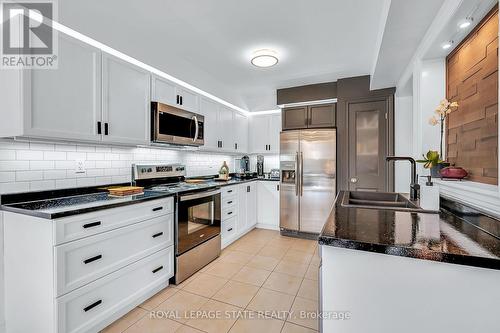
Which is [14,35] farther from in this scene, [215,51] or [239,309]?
[239,309]

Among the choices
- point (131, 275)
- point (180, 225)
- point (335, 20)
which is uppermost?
point (335, 20)

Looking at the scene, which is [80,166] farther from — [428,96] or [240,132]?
[428,96]

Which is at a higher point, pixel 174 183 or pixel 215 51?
pixel 215 51

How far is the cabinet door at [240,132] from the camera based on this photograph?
418 cm

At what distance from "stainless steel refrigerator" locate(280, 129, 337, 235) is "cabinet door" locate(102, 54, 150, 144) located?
2.20m

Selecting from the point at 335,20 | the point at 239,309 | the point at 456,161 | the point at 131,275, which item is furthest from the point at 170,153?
the point at 456,161

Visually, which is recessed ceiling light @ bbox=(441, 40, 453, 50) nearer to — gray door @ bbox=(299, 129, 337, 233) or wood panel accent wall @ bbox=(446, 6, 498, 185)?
wood panel accent wall @ bbox=(446, 6, 498, 185)

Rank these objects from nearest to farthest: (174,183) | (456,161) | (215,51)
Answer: (456,161) < (215,51) < (174,183)

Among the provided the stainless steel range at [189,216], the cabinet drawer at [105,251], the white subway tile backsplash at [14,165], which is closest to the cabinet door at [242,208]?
the stainless steel range at [189,216]

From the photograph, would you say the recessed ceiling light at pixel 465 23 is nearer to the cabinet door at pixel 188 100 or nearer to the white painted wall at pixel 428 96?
the white painted wall at pixel 428 96

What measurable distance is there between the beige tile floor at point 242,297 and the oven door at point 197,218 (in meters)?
0.37

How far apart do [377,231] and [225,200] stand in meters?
2.46

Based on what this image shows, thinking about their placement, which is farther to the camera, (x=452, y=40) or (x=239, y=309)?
(x=239, y=309)

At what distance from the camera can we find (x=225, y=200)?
3258 millimetres
